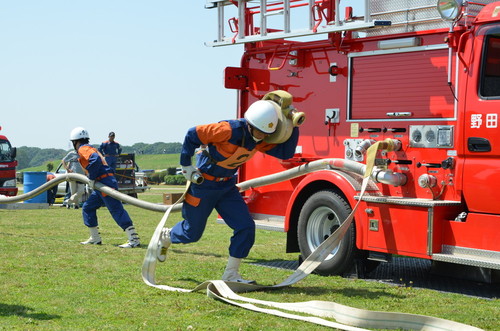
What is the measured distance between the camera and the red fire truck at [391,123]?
781 cm

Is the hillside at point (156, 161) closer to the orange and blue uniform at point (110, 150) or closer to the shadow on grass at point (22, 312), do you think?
the orange and blue uniform at point (110, 150)

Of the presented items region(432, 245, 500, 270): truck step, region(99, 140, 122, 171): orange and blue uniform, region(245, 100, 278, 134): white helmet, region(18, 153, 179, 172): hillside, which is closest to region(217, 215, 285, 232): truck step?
region(245, 100, 278, 134): white helmet

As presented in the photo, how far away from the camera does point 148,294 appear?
763 cm

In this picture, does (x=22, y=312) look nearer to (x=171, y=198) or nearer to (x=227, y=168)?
(x=227, y=168)

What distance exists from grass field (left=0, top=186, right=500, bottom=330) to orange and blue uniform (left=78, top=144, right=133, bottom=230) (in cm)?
44

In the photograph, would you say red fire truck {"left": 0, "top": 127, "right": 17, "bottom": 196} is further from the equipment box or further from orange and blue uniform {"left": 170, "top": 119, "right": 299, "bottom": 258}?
orange and blue uniform {"left": 170, "top": 119, "right": 299, "bottom": 258}

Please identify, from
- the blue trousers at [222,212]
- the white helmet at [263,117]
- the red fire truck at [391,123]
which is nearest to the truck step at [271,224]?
the red fire truck at [391,123]

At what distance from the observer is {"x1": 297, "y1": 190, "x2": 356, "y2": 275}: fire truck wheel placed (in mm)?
8852


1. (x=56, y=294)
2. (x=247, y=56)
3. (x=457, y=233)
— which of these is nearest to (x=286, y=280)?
(x=457, y=233)

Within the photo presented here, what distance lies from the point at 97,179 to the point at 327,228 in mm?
3799

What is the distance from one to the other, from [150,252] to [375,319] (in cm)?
291

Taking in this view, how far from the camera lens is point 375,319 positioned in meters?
6.24

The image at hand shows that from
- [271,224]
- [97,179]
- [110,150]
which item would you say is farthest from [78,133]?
[110,150]

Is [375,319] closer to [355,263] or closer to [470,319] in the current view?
[470,319]
